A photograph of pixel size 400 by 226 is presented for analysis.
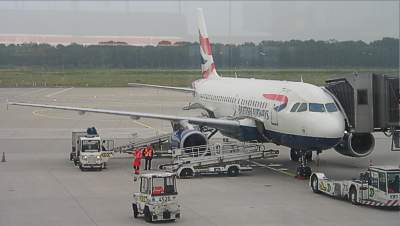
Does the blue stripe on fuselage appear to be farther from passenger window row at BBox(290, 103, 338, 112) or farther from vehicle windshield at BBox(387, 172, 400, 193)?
vehicle windshield at BBox(387, 172, 400, 193)

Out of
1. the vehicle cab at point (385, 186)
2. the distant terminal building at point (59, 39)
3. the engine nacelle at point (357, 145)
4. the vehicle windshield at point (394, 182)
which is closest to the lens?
the vehicle cab at point (385, 186)

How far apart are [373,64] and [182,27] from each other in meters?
15.3

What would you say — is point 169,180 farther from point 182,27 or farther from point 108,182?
point 182,27

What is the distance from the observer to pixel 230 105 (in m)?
32.8

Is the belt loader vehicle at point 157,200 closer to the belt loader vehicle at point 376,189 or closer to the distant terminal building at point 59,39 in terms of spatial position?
the belt loader vehicle at point 376,189

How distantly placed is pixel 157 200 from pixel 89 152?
10933 millimetres

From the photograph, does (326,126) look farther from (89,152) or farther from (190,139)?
(89,152)

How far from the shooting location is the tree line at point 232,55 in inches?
906

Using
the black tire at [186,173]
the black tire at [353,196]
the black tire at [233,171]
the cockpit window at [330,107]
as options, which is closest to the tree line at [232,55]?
the cockpit window at [330,107]

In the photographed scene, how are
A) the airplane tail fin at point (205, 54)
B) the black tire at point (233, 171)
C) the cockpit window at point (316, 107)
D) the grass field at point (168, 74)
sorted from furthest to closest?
1. the airplane tail fin at point (205, 54)
2. the grass field at point (168, 74)
3. the black tire at point (233, 171)
4. the cockpit window at point (316, 107)

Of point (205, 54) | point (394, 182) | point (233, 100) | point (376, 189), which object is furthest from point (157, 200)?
point (205, 54)

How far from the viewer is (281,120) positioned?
26.1 m

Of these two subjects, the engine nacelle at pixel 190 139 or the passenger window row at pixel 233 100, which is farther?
the engine nacelle at pixel 190 139

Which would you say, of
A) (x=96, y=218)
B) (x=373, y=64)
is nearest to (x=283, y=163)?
(x=373, y=64)
